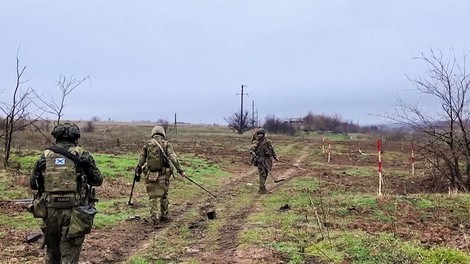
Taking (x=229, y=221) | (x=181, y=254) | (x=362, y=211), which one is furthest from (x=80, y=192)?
(x=362, y=211)

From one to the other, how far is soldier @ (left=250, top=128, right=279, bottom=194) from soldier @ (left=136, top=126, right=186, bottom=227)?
5.24 meters

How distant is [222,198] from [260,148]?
8.25 ft

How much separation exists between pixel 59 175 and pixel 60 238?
849 mm

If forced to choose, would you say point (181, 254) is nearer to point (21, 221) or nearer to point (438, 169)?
point (21, 221)

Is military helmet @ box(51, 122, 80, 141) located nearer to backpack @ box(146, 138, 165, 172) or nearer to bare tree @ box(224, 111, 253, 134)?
backpack @ box(146, 138, 165, 172)

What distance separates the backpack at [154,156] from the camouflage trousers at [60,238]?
4.54 m

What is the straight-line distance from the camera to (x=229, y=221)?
10.6m

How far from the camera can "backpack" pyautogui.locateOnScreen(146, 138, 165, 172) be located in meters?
10.8

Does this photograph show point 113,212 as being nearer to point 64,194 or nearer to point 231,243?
point 231,243

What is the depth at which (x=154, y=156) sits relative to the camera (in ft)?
35.2

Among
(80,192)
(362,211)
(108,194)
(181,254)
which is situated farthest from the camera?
(108,194)

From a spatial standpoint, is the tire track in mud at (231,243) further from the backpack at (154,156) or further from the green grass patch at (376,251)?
the backpack at (154,156)

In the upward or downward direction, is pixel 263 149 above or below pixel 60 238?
above

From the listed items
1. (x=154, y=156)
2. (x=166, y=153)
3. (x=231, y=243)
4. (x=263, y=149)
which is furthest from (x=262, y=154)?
(x=231, y=243)
